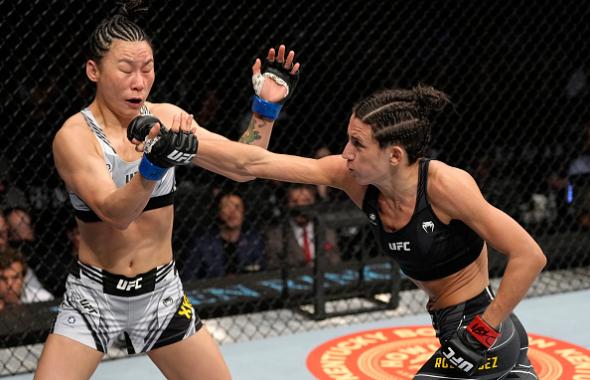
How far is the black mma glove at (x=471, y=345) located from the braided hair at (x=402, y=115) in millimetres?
451

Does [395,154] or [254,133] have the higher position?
[395,154]

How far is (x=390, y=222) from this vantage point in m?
2.18

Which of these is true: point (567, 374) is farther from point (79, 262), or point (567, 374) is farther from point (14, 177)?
point (14, 177)

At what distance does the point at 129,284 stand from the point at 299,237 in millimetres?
2405

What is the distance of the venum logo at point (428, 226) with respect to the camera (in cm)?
212

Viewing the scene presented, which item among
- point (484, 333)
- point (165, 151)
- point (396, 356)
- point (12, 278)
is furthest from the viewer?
point (12, 278)

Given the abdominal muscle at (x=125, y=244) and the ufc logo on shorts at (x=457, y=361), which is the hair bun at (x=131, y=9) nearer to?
the abdominal muscle at (x=125, y=244)

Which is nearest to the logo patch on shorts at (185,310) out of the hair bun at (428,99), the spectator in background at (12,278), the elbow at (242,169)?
the elbow at (242,169)

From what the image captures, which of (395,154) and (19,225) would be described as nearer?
(395,154)

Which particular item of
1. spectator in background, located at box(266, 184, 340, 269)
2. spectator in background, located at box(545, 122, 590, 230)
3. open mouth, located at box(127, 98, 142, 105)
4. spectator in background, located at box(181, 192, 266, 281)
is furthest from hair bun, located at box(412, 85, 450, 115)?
spectator in background, located at box(545, 122, 590, 230)

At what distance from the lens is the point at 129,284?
2320mm

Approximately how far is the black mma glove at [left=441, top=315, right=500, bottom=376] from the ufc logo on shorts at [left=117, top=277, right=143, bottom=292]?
866 mm

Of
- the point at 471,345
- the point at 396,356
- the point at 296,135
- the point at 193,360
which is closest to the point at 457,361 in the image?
the point at 471,345

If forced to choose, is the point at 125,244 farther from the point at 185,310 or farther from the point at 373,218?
the point at 373,218
